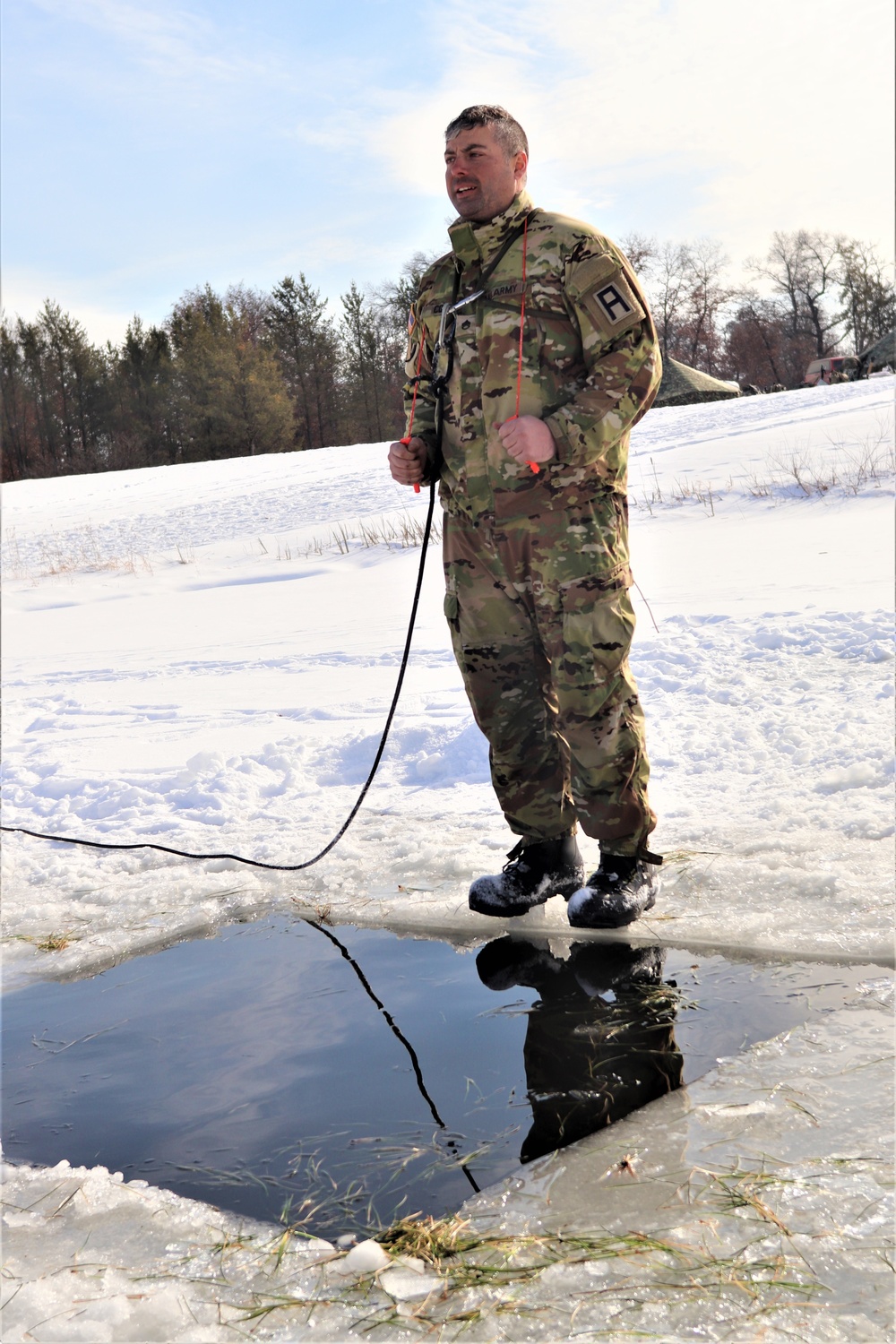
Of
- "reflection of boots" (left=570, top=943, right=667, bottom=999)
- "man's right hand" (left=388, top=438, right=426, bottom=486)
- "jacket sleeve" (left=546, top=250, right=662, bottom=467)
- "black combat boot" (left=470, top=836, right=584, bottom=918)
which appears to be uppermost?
"jacket sleeve" (left=546, top=250, right=662, bottom=467)

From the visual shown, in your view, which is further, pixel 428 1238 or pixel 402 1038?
pixel 402 1038

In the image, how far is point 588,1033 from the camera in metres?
2.26

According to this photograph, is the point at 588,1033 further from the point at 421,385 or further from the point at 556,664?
the point at 421,385

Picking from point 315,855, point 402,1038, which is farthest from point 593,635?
point 315,855

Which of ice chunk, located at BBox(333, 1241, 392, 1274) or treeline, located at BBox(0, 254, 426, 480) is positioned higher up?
treeline, located at BBox(0, 254, 426, 480)

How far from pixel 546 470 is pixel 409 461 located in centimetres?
40

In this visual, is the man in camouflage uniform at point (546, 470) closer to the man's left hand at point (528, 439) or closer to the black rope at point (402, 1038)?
the man's left hand at point (528, 439)

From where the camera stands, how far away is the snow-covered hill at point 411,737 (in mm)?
3090

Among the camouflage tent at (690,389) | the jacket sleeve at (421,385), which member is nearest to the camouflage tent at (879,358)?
the camouflage tent at (690,389)

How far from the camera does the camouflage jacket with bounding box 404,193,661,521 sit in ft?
8.50

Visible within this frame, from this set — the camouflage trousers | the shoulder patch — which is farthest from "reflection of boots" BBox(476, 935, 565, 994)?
the shoulder patch

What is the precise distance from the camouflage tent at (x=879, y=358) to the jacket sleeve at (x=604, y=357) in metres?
26.8

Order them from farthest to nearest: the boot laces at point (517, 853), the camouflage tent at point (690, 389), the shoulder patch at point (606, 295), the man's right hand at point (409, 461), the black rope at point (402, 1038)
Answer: the camouflage tent at point (690, 389)
the boot laces at point (517, 853)
the man's right hand at point (409, 461)
the shoulder patch at point (606, 295)
the black rope at point (402, 1038)

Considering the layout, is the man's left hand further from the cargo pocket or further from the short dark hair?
the short dark hair
